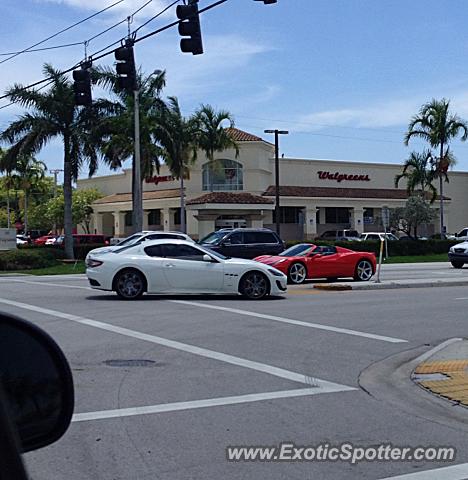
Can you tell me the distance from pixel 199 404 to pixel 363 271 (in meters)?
18.2

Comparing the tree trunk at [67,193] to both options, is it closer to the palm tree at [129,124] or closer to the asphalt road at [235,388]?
the palm tree at [129,124]

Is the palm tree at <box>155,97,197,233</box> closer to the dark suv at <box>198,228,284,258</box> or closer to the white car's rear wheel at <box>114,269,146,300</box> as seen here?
the dark suv at <box>198,228,284,258</box>

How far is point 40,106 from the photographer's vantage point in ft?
133

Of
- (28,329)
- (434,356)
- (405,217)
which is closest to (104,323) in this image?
(434,356)

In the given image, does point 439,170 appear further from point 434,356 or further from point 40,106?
point 434,356

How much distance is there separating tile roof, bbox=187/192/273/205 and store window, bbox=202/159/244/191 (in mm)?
2062

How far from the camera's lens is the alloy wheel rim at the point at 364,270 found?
2581 cm

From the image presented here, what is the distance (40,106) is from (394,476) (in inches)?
1473

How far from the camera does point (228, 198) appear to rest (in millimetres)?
60000

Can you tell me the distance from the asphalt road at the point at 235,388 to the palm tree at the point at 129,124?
79.2 feet

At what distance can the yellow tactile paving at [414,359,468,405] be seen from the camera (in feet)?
29.3

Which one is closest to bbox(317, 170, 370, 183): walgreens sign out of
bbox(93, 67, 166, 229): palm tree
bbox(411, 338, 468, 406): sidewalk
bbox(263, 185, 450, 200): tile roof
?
bbox(263, 185, 450, 200): tile roof

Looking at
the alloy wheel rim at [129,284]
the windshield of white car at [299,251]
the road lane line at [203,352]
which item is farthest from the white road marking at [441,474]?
the windshield of white car at [299,251]

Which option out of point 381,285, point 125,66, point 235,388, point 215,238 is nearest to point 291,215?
point 215,238
